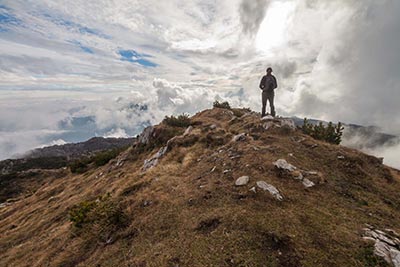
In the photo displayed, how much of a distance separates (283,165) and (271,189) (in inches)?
106

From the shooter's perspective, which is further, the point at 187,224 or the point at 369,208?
the point at 369,208

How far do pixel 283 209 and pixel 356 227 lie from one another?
2780 mm

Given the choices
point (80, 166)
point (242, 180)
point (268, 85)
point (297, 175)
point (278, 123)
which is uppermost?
point (268, 85)

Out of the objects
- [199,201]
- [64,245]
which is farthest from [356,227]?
[64,245]

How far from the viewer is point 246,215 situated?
32.6 ft

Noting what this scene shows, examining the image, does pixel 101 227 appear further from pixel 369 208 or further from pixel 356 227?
pixel 369 208

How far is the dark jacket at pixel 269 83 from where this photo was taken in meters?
22.2

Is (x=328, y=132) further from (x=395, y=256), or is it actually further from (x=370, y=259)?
(x=370, y=259)

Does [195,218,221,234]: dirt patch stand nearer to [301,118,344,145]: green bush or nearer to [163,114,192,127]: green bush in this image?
[301,118,344,145]: green bush

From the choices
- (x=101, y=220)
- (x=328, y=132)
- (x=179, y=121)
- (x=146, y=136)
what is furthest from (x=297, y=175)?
(x=146, y=136)

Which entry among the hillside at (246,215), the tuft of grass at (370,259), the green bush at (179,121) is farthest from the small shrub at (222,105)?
the tuft of grass at (370,259)

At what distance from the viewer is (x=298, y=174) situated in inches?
512

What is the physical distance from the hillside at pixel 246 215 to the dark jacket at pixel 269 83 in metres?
4.75

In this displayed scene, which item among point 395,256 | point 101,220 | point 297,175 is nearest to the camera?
point 395,256
